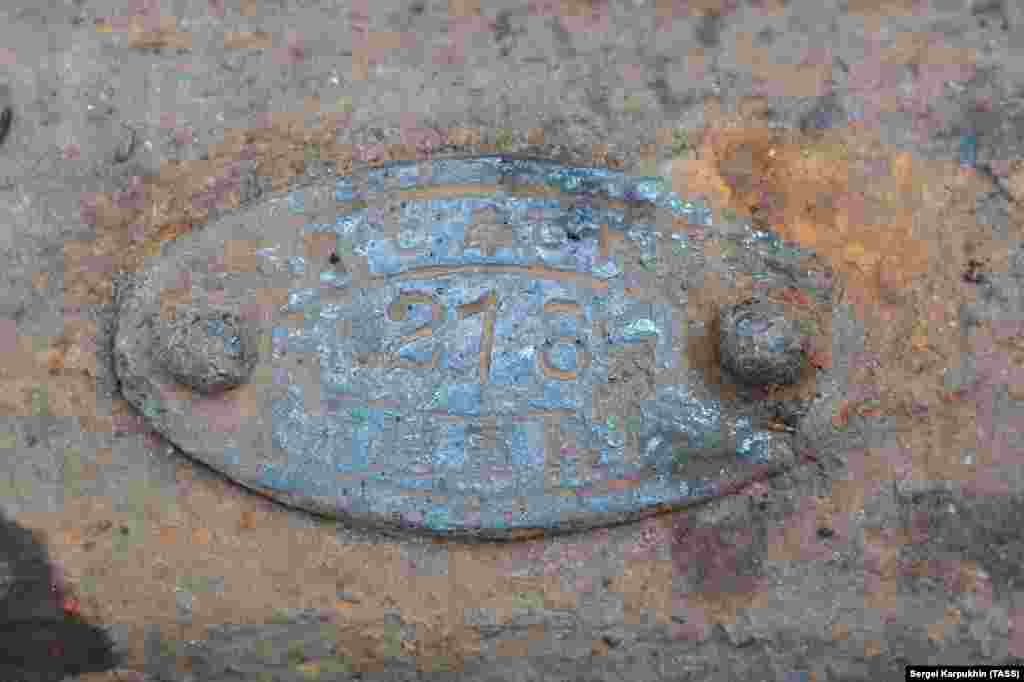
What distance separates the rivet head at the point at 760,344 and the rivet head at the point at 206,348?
910mm

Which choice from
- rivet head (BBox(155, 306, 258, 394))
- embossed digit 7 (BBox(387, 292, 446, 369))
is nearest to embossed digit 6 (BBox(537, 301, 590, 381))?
embossed digit 7 (BBox(387, 292, 446, 369))

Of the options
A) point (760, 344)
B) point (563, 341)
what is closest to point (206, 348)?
point (563, 341)

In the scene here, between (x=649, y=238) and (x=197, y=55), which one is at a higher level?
(x=197, y=55)

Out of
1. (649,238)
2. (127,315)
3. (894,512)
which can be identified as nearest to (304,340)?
(127,315)

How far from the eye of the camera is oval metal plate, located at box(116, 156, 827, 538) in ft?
7.24

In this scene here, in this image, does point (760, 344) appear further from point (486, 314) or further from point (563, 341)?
point (486, 314)

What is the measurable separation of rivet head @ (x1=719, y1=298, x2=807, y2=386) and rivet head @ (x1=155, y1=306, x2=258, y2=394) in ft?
2.99

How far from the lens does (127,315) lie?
2262 mm

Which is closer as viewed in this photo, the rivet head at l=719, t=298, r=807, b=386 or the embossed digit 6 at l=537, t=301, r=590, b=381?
the rivet head at l=719, t=298, r=807, b=386

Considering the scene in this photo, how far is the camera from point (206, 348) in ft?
7.09

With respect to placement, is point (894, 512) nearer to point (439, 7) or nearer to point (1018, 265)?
point (1018, 265)

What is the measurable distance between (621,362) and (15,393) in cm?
119

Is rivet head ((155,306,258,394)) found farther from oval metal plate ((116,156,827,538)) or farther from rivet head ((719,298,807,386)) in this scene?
rivet head ((719,298,807,386))

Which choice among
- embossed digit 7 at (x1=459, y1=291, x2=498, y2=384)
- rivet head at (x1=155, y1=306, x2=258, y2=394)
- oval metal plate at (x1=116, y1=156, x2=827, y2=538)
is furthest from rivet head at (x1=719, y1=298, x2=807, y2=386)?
rivet head at (x1=155, y1=306, x2=258, y2=394)
